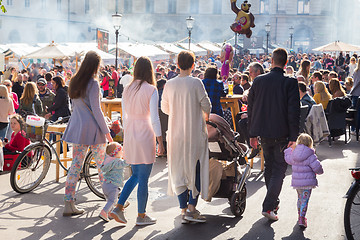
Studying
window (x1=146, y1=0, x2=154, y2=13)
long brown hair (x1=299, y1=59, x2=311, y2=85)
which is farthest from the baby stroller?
window (x1=146, y1=0, x2=154, y2=13)

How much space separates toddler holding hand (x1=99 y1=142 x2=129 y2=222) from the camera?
6.24 m

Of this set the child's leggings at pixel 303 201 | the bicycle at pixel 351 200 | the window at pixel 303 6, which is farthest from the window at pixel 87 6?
the bicycle at pixel 351 200

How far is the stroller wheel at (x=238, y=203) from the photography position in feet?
20.3

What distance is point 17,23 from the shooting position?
195 ft

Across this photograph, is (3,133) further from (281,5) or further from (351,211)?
(281,5)

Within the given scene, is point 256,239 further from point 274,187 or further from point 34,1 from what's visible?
point 34,1

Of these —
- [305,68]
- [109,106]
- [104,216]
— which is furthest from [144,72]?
[305,68]

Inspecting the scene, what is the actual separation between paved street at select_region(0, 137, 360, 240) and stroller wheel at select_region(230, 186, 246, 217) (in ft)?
0.28

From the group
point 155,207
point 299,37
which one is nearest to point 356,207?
point 155,207

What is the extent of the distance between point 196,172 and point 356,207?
64.1 inches

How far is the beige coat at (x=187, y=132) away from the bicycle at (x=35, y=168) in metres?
1.47

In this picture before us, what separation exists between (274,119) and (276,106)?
0.14m

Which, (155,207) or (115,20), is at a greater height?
(115,20)

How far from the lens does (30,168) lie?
25.0 feet
